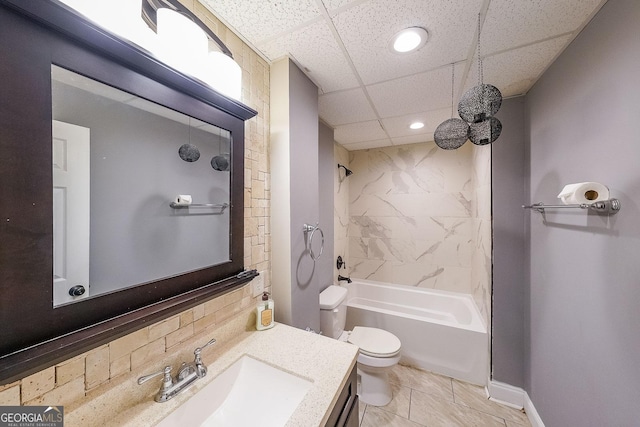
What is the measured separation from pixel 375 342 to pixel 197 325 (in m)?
1.55

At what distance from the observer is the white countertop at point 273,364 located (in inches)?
26.3

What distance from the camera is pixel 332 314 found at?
1.98 metres

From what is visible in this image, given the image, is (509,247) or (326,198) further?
(326,198)

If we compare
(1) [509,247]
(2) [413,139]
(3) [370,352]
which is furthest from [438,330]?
(2) [413,139]

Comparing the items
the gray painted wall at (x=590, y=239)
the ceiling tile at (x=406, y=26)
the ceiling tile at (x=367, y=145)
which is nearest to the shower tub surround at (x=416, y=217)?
the ceiling tile at (x=367, y=145)

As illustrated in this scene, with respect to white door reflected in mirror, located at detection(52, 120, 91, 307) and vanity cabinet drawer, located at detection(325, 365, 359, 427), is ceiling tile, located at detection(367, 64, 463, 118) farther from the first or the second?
vanity cabinet drawer, located at detection(325, 365, 359, 427)

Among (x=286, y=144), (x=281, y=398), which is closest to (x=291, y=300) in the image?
(x=281, y=398)

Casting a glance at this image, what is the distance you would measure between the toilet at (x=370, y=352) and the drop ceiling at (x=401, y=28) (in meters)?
Answer: 1.86

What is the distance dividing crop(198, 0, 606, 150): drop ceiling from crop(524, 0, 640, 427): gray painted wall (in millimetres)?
182

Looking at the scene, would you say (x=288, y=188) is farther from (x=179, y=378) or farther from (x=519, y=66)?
(x=519, y=66)

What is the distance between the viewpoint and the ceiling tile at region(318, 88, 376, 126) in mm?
1767

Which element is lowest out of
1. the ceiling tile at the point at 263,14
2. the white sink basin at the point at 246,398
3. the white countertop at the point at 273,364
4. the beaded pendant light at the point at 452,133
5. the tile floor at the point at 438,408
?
the tile floor at the point at 438,408

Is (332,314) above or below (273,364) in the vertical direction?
below

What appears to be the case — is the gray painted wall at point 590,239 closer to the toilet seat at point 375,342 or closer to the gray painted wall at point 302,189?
the toilet seat at point 375,342
